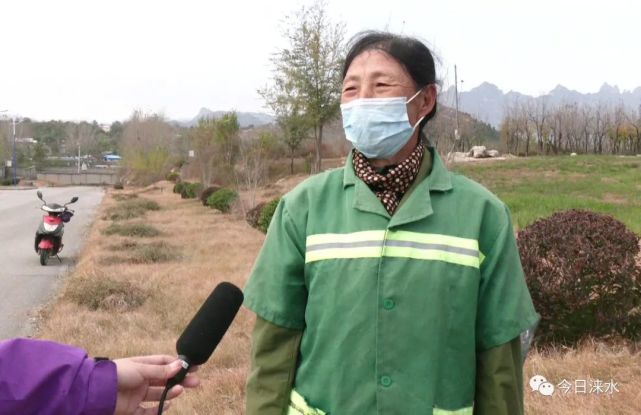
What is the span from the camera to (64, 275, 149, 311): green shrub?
7133mm

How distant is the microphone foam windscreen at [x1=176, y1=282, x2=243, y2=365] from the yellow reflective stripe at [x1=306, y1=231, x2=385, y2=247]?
0.27 m

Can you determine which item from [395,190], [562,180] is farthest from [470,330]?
[562,180]

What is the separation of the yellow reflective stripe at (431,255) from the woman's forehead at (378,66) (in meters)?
0.55

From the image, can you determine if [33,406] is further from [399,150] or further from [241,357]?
[241,357]

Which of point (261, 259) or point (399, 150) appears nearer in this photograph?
point (261, 259)

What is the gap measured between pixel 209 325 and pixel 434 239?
662 millimetres

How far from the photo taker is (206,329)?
1.66m

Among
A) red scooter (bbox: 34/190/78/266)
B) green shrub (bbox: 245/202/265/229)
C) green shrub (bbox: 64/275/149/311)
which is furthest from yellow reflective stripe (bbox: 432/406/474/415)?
green shrub (bbox: 245/202/265/229)

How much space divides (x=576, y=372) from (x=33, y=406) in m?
3.59

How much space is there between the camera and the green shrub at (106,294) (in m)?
7.13

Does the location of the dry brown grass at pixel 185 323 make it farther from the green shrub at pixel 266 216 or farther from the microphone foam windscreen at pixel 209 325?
the microphone foam windscreen at pixel 209 325

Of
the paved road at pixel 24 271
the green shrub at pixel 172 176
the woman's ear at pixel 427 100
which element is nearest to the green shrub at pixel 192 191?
the paved road at pixel 24 271

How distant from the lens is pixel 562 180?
23172 millimetres

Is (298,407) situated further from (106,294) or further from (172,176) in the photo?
(172,176)
